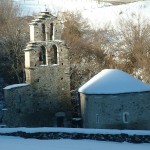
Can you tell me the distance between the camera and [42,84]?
18875mm

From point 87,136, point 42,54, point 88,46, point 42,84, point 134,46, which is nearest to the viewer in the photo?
point 87,136

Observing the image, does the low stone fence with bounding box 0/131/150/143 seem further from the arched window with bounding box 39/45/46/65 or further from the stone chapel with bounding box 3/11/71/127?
the arched window with bounding box 39/45/46/65

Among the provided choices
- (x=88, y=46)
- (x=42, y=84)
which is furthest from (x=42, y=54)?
(x=88, y=46)

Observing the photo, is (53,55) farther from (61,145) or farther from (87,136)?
(61,145)

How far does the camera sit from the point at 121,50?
32.0m

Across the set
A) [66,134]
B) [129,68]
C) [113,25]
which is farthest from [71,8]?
[66,134]

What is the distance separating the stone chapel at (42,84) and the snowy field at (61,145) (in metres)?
6.29

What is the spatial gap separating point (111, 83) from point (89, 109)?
59.0 inches

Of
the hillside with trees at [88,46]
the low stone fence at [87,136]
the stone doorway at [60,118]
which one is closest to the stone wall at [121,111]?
the stone doorway at [60,118]

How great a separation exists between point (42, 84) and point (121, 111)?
13.5ft

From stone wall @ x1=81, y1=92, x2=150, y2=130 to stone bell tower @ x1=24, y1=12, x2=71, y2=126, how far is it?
2.57m

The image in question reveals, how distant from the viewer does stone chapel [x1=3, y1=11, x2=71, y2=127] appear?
18.3 m

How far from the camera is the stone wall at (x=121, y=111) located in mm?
17031

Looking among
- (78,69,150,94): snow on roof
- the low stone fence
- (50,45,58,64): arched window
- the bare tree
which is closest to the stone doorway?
(78,69,150,94): snow on roof
